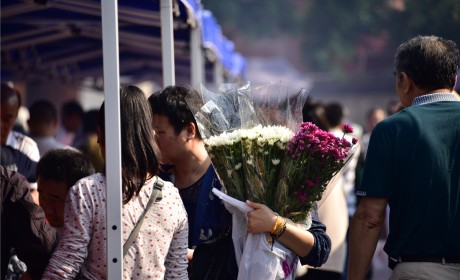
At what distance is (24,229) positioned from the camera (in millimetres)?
4059

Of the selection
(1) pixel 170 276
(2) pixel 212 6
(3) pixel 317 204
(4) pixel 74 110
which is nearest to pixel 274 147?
(3) pixel 317 204

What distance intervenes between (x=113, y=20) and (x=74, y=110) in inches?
291

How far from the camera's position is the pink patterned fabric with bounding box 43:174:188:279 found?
12.5 feet

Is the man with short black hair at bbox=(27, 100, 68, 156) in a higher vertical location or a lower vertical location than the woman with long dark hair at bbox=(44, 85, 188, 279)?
higher

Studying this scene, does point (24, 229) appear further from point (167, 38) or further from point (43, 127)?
point (43, 127)

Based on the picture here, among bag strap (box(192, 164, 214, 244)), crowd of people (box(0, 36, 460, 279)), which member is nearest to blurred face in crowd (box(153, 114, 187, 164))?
crowd of people (box(0, 36, 460, 279))

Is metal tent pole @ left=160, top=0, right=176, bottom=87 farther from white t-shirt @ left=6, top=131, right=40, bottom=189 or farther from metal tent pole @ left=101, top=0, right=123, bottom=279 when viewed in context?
white t-shirt @ left=6, top=131, right=40, bottom=189

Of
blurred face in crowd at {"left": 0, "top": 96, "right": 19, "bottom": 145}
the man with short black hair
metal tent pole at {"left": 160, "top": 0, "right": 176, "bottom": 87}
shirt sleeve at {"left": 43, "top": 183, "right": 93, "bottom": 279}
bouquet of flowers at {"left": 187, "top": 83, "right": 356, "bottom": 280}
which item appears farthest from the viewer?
the man with short black hair

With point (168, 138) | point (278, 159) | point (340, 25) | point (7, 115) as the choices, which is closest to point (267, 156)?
point (278, 159)

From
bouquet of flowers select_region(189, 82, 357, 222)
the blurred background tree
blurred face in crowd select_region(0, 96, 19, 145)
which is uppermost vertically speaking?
the blurred background tree

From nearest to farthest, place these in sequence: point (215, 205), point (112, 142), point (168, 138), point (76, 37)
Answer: point (112, 142)
point (215, 205)
point (168, 138)
point (76, 37)

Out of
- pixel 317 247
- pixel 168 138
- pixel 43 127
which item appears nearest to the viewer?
pixel 317 247

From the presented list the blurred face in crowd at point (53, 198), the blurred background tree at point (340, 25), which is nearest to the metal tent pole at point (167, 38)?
the blurred face in crowd at point (53, 198)

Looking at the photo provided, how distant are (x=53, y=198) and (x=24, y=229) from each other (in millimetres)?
899
